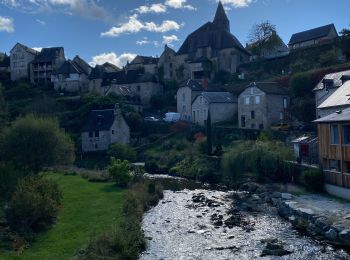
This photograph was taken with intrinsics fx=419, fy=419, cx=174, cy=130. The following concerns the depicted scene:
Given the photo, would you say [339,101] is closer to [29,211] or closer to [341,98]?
[341,98]

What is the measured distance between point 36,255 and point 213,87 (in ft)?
170

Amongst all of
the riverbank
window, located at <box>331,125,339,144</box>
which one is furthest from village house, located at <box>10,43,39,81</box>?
window, located at <box>331,125,339,144</box>

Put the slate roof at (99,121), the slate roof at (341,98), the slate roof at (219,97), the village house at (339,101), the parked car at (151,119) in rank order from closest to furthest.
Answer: the slate roof at (341,98)
the village house at (339,101)
the slate roof at (219,97)
the slate roof at (99,121)
the parked car at (151,119)

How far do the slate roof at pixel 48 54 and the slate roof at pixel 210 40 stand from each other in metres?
25.6

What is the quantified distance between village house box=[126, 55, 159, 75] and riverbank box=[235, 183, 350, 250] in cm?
5451

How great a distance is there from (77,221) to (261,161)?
17278 millimetres

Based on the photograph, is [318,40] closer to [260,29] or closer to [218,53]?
[260,29]

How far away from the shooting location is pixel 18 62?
8712cm

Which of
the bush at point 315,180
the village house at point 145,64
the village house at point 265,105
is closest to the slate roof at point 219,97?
the village house at point 265,105

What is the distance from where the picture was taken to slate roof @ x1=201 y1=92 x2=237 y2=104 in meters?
59.4

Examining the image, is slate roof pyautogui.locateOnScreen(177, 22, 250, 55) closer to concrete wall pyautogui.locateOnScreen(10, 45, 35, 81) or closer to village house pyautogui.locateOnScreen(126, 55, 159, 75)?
village house pyautogui.locateOnScreen(126, 55, 159, 75)

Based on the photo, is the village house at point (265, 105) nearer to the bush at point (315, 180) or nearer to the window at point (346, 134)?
the bush at point (315, 180)

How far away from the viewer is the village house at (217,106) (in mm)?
59156

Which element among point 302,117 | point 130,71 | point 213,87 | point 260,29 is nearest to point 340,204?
point 302,117
